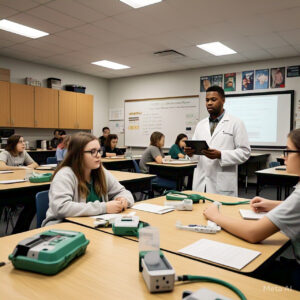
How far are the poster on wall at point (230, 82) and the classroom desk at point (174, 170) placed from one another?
3.28 metres

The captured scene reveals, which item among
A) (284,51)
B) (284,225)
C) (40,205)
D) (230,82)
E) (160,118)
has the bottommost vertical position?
(40,205)

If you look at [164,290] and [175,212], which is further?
[175,212]

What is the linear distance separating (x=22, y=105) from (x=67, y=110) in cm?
124

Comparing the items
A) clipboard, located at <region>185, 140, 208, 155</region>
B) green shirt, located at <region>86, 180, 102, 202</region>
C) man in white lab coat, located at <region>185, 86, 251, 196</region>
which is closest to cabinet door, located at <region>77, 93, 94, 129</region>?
man in white lab coat, located at <region>185, 86, 251, 196</region>

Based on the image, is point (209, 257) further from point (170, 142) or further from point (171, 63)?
point (170, 142)

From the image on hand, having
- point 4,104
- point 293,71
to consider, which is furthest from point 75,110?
point 293,71

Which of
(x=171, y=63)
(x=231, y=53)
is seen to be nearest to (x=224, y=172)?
(x=231, y=53)

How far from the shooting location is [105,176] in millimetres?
1946

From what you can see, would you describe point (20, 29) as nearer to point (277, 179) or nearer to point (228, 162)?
point (228, 162)

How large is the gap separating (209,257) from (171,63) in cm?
650

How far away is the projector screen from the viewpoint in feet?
20.9

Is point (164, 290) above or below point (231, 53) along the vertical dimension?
below

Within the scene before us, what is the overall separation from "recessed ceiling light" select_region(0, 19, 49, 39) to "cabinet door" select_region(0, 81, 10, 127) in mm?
1545

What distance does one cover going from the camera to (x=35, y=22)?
4.61 m
